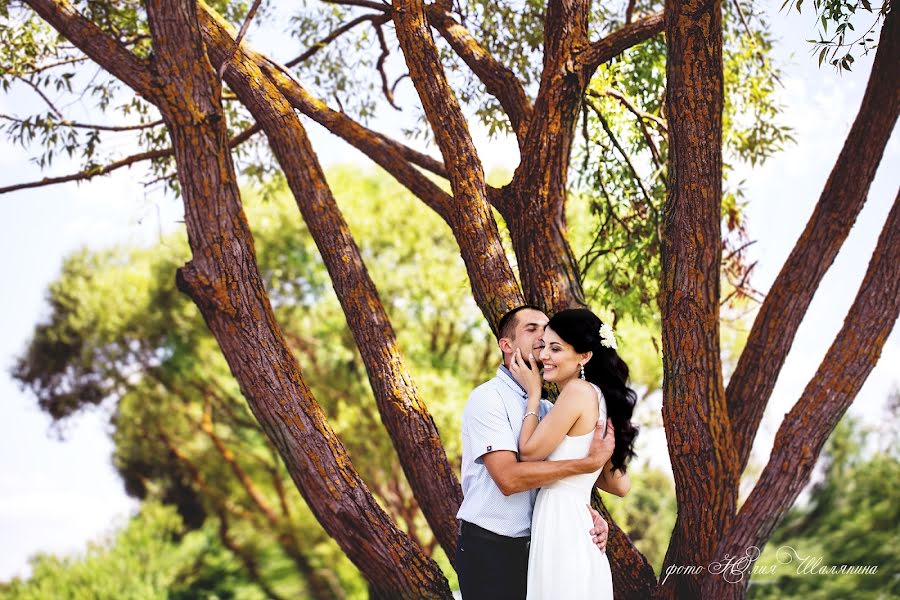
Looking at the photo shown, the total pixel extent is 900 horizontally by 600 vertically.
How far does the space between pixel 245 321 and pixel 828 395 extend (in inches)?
107

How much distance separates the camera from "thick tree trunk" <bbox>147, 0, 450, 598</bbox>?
4.39 m

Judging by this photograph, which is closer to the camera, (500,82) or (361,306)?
(361,306)

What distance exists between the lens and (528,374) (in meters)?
3.56

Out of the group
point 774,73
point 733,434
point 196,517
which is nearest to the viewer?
point 733,434

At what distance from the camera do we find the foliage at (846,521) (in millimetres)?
11164

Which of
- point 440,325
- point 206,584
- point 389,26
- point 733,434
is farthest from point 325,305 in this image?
point 733,434

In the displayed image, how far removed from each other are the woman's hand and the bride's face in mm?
44

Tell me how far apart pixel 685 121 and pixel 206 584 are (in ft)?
38.8

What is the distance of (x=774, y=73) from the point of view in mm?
6383

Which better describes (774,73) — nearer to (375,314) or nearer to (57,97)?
(375,314)

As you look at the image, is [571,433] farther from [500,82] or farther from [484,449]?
Answer: [500,82]

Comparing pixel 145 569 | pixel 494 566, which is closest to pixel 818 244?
pixel 494 566

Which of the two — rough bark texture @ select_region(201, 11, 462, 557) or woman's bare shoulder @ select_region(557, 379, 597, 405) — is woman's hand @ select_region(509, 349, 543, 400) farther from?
rough bark texture @ select_region(201, 11, 462, 557)

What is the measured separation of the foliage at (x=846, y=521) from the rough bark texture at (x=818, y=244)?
23.4 ft
